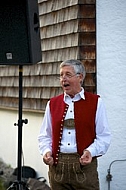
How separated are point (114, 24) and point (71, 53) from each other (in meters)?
0.56

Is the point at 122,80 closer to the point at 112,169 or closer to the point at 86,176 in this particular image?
the point at 112,169

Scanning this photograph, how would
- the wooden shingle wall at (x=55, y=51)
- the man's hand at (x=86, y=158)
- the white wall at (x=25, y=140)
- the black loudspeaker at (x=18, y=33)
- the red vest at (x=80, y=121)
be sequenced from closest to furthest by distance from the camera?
the man's hand at (x=86, y=158), the red vest at (x=80, y=121), the black loudspeaker at (x=18, y=33), the wooden shingle wall at (x=55, y=51), the white wall at (x=25, y=140)

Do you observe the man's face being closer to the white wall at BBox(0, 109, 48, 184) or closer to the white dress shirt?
the white dress shirt

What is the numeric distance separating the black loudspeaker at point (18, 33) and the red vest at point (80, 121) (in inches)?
40.6

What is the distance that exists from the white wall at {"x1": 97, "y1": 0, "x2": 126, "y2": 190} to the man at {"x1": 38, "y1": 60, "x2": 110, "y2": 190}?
183 centimetres

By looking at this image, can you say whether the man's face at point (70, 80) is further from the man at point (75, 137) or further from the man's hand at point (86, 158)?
the man's hand at point (86, 158)

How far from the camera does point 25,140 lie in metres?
7.55

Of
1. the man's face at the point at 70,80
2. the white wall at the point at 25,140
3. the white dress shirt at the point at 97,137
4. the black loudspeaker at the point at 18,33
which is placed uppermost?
the black loudspeaker at the point at 18,33

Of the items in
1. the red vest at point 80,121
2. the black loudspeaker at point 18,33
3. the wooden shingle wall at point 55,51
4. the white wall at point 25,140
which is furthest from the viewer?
the white wall at point 25,140

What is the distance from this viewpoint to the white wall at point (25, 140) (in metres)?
7.24

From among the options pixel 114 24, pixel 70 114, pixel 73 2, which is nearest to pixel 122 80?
pixel 114 24

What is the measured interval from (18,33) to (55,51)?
156 centimetres

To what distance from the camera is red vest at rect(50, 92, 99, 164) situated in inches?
160

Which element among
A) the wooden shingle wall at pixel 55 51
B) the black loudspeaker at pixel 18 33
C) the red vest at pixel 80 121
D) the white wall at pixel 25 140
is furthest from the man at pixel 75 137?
the white wall at pixel 25 140
